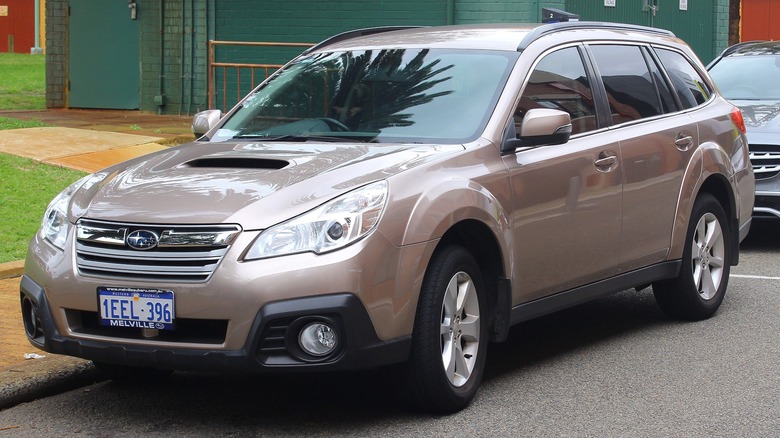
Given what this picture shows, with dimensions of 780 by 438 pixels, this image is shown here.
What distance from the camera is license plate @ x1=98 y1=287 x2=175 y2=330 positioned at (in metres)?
5.11

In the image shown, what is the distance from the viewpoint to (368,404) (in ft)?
19.1

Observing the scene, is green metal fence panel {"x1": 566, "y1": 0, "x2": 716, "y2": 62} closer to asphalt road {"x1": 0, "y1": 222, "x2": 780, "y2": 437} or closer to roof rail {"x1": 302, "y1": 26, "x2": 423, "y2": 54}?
roof rail {"x1": 302, "y1": 26, "x2": 423, "y2": 54}

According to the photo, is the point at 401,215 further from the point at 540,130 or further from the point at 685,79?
the point at 685,79

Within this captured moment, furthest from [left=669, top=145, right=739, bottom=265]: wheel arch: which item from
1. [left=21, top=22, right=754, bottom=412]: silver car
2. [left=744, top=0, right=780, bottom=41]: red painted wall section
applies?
[left=744, top=0, right=780, bottom=41]: red painted wall section

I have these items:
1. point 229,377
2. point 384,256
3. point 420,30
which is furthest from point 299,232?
point 420,30

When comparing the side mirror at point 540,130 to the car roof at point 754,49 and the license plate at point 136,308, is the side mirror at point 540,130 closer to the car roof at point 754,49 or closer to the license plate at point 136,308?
the license plate at point 136,308

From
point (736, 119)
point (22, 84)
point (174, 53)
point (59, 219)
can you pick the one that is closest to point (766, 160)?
point (736, 119)

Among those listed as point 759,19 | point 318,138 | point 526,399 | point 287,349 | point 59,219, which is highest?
point 759,19

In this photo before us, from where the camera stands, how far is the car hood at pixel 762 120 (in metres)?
10.9

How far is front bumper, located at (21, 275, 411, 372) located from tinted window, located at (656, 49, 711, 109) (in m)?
3.43

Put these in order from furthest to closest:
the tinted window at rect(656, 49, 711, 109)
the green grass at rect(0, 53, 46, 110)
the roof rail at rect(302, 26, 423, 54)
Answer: the green grass at rect(0, 53, 46, 110) < the tinted window at rect(656, 49, 711, 109) < the roof rail at rect(302, 26, 423, 54)

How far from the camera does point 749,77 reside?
12547 millimetres

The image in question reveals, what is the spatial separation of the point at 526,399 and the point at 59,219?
2.33 m

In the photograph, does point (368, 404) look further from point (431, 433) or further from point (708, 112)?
point (708, 112)
